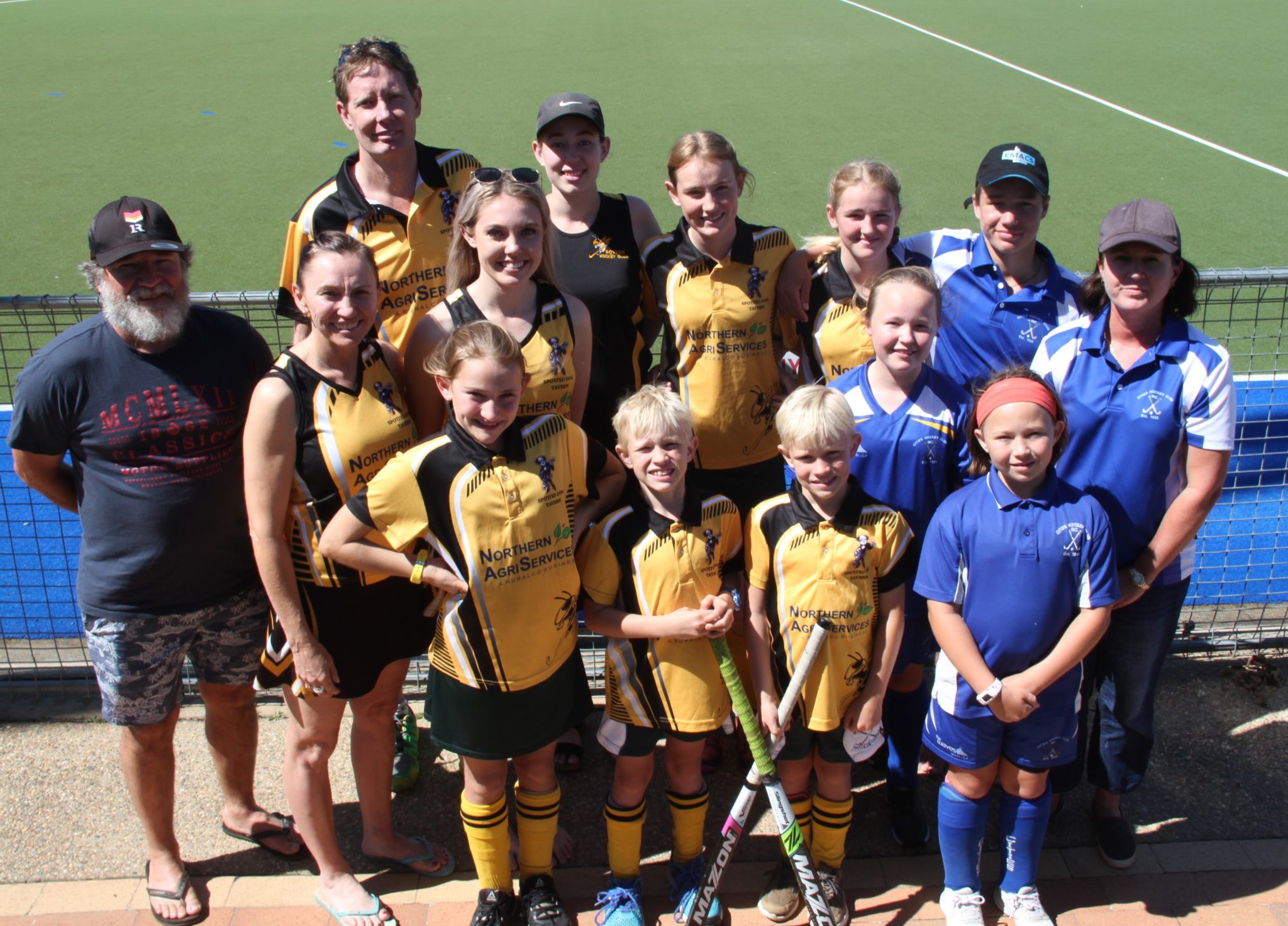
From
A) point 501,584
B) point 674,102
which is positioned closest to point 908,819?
point 501,584

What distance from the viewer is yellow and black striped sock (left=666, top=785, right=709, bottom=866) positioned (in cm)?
325

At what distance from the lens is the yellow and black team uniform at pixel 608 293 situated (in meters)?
3.61

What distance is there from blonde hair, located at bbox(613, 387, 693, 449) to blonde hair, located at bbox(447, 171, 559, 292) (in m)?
0.56

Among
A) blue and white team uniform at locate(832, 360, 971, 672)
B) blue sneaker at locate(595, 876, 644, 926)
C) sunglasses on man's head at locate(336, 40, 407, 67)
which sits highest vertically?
sunglasses on man's head at locate(336, 40, 407, 67)

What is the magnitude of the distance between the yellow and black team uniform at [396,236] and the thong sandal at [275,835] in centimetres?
162

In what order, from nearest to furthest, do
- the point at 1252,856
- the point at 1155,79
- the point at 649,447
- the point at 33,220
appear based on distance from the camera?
the point at 649,447 → the point at 1252,856 → the point at 33,220 → the point at 1155,79

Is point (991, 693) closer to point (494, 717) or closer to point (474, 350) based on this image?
point (494, 717)

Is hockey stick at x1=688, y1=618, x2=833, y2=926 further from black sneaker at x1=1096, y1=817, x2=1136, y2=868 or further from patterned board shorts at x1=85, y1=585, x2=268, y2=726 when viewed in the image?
patterned board shorts at x1=85, y1=585, x2=268, y2=726

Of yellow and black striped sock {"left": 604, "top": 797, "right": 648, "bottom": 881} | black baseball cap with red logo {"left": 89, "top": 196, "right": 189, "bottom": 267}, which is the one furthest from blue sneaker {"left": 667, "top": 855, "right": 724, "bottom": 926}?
black baseball cap with red logo {"left": 89, "top": 196, "right": 189, "bottom": 267}

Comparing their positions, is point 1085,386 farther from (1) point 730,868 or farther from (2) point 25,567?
(2) point 25,567

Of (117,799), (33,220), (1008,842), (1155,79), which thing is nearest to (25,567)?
(117,799)

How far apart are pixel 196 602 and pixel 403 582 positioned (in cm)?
62

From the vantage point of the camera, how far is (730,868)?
11.4 ft

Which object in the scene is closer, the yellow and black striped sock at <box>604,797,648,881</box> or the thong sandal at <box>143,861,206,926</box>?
the yellow and black striped sock at <box>604,797,648,881</box>
